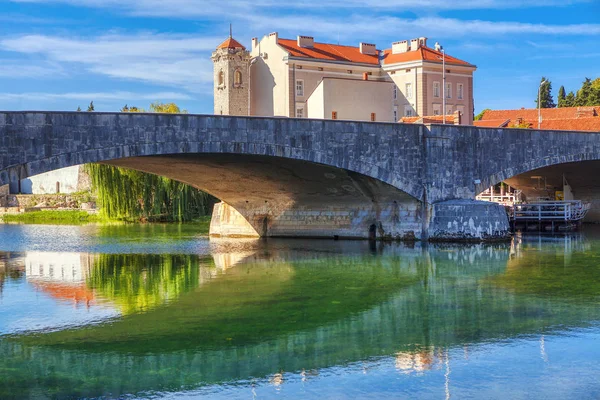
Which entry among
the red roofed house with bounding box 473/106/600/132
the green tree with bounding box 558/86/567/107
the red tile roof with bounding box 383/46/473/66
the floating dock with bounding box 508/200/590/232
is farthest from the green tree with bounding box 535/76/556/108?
the floating dock with bounding box 508/200/590/232

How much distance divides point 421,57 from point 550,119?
983 centimetres

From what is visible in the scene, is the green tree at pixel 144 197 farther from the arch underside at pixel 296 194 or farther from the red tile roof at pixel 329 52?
the red tile roof at pixel 329 52

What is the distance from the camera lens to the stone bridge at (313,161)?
2022 cm

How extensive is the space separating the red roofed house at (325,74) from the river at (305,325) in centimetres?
2314

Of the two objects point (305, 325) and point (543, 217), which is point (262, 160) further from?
point (543, 217)

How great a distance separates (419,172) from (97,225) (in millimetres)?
19147

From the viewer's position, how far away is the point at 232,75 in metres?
50.5

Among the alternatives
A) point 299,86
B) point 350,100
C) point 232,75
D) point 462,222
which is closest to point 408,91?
point 299,86

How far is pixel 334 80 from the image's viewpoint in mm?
39188

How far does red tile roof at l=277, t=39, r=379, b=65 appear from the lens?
155 feet

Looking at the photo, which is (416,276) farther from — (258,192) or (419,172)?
(258,192)

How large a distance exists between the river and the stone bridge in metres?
2.52

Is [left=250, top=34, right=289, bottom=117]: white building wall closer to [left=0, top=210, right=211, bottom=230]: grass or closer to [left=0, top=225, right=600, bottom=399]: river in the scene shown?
[left=0, top=210, right=211, bottom=230]: grass

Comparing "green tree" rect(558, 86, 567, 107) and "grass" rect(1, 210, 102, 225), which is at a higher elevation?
"green tree" rect(558, 86, 567, 107)
